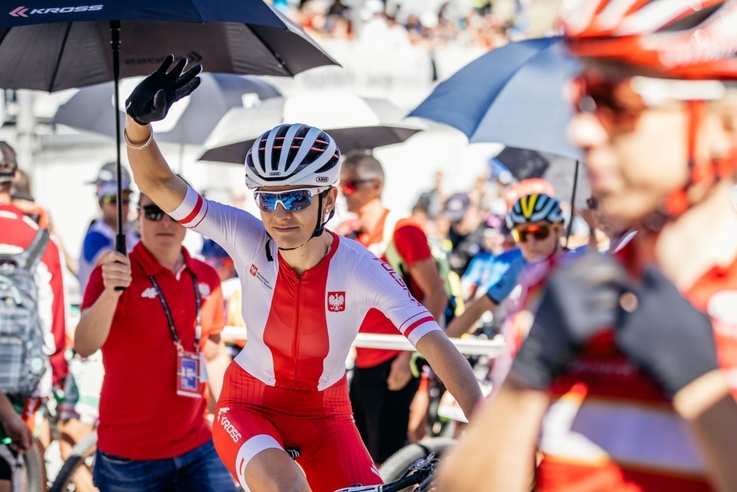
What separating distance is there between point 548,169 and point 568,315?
23.4 ft

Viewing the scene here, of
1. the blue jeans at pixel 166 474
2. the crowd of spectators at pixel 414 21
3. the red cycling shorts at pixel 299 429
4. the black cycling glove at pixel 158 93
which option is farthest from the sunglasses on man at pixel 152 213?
the crowd of spectators at pixel 414 21

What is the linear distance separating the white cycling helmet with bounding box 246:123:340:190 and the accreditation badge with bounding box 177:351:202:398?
135cm

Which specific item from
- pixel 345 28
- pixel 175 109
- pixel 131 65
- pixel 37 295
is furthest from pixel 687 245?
pixel 345 28

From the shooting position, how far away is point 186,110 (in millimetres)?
8852

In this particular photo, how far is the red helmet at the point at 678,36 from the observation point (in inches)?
58.5

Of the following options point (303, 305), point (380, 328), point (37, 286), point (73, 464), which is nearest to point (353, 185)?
point (380, 328)

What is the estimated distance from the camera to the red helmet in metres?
1.49

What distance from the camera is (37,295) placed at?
5918 millimetres

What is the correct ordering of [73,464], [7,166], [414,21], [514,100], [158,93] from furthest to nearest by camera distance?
[414,21]
[7,166]
[73,464]
[514,100]
[158,93]

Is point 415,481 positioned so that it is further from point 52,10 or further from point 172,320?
point 52,10

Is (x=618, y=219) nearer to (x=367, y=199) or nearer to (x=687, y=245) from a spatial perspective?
(x=687, y=245)

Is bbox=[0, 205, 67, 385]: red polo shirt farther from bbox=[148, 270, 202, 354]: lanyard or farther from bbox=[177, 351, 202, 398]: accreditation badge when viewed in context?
bbox=[177, 351, 202, 398]: accreditation badge

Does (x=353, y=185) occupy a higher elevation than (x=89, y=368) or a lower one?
higher

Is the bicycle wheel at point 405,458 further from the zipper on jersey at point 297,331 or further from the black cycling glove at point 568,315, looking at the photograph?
the black cycling glove at point 568,315
